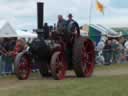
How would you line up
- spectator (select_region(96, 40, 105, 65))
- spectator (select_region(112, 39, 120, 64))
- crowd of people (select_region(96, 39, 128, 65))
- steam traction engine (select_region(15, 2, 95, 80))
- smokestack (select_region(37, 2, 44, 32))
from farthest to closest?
spectator (select_region(112, 39, 120, 64)) → crowd of people (select_region(96, 39, 128, 65)) → spectator (select_region(96, 40, 105, 65)) → smokestack (select_region(37, 2, 44, 32)) → steam traction engine (select_region(15, 2, 95, 80))

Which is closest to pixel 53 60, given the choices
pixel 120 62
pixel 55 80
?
pixel 55 80

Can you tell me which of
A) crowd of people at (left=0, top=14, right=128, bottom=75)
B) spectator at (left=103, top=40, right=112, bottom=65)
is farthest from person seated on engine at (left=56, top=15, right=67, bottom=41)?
spectator at (left=103, top=40, right=112, bottom=65)

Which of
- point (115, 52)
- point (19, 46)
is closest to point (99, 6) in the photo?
point (115, 52)

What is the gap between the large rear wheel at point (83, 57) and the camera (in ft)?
57.1

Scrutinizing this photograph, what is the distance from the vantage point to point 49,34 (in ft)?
55.4

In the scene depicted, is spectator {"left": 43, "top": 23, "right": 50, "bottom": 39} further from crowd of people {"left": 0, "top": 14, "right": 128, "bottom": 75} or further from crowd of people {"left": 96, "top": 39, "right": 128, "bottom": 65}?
crowd of people {"left": 96, "top": 39, "right": 128, "bottom": 65}

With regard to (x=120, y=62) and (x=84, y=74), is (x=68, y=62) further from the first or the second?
(x=120, y=62)

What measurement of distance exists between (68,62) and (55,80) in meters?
1.56

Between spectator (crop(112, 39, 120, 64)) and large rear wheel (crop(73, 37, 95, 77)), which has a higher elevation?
large rear wheel (crop(73, 37, 95, 77))

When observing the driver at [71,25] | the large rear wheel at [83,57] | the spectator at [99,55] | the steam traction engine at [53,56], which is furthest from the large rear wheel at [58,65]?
the spectator at [99,55]

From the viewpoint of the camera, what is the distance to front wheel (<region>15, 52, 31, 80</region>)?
54.5ft

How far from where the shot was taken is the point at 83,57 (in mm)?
18000

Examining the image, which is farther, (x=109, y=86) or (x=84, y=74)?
(x=84, y=74)

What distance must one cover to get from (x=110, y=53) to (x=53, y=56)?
1175 cm
